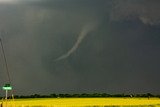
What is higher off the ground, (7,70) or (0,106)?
(7,70)

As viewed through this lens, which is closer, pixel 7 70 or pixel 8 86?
pixel 7 70

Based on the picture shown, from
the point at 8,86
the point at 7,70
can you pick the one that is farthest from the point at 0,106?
the point at 7,70

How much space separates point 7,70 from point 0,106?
9017mm

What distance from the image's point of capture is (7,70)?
34.5 meters

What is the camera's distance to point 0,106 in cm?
4253

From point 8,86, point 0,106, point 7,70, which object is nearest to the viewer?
point 7,70

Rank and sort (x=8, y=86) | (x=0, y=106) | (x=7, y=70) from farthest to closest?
(x=0, y=106), (x=8, y=86), (x=7, y=70)

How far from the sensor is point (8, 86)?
39.8 meters

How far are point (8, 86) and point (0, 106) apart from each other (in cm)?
362

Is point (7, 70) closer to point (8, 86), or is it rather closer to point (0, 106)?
point (8, 86)

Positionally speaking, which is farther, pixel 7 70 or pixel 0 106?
pixel 0 106

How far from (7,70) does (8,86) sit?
5.56m
